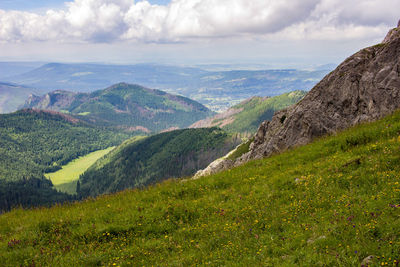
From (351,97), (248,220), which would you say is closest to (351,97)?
(351,97)

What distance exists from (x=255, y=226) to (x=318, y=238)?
→ 2.80 m

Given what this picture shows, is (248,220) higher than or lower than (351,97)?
lower

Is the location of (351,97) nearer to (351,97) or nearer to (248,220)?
(351,97)

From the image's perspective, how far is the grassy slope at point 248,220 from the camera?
863 centimetres

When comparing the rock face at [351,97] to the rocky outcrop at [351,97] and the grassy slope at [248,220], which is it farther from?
the grassy slope at [248,220]

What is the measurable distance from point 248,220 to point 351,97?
24.8 m

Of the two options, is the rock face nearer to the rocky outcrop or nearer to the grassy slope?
the rocky outcrop

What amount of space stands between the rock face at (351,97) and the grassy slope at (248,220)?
1018 centimetres

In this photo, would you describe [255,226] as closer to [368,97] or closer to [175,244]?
[175,244]

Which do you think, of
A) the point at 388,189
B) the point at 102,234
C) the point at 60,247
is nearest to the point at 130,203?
the point at 102,234

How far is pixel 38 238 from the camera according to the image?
1196 centimetres

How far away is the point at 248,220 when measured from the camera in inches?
453

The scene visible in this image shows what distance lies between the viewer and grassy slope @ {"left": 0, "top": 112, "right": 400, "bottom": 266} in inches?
340

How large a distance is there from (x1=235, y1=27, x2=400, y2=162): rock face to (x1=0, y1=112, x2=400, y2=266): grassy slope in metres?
10.2
